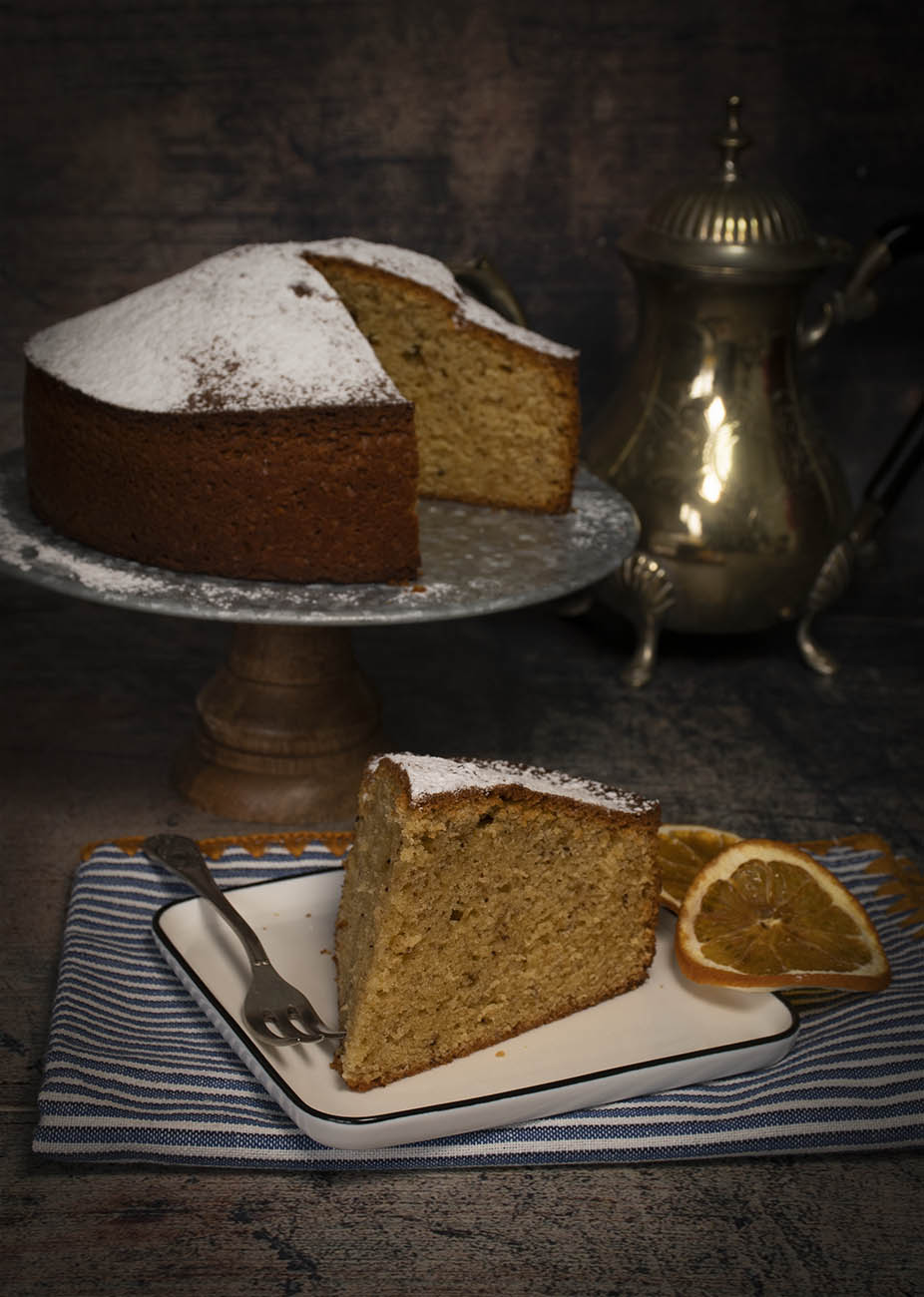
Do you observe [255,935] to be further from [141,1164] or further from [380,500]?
[380,500]

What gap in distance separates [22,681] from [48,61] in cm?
119

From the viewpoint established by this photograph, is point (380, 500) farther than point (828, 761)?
No

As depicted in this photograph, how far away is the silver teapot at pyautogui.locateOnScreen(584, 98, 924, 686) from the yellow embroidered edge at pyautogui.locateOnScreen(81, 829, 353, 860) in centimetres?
91

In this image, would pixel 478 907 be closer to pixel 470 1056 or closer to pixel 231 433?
pixel 470 1056

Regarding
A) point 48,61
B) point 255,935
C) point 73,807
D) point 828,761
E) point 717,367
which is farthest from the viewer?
point 48,61

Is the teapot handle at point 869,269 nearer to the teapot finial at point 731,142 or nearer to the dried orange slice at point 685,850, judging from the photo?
the teapot finial at point 731,142

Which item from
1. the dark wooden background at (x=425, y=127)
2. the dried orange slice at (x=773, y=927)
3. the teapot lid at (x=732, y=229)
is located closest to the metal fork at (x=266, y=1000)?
the dried orange slice at (x=773, y=927)

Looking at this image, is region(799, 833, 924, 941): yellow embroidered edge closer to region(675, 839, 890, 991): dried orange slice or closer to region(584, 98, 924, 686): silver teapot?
region(675, 839, 890, 991): dried orange slice

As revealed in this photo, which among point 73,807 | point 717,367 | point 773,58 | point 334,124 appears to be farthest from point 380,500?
point 773,58

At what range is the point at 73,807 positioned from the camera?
2.22m

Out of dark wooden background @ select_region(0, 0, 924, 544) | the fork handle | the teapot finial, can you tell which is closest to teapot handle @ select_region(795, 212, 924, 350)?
the teapot finial

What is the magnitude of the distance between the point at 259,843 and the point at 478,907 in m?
0.51

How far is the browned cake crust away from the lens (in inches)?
78.8

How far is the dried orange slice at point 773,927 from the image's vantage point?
1620 mm
